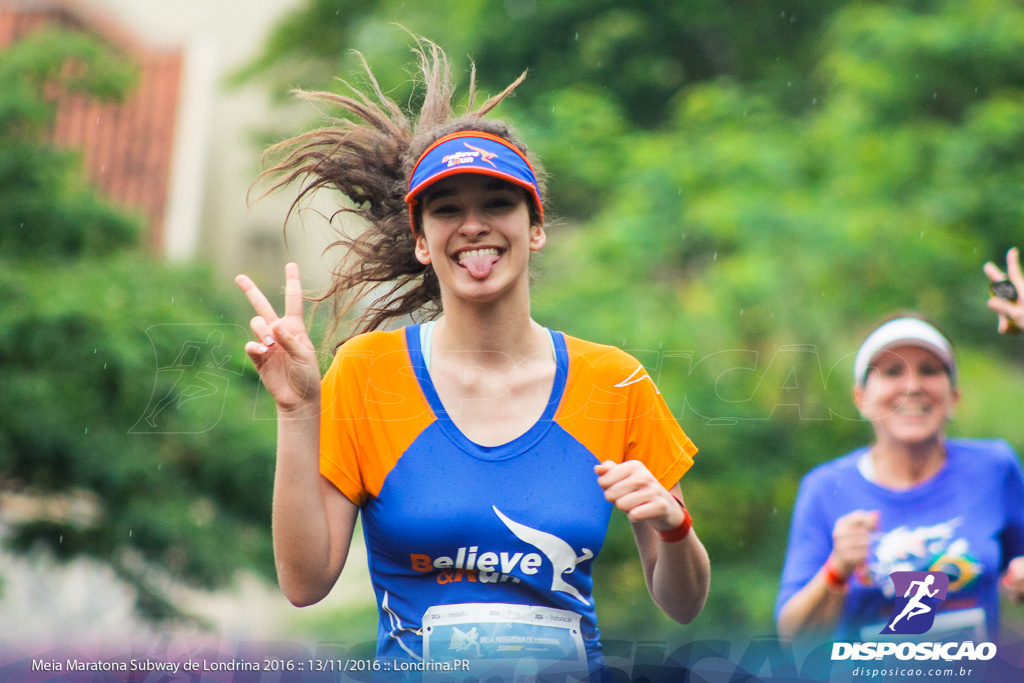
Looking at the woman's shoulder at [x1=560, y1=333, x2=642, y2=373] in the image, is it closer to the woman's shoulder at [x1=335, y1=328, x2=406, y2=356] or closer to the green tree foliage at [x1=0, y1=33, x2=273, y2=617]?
the woman's shoulder at [x1=335, y1=328, x2=406, y2=356]

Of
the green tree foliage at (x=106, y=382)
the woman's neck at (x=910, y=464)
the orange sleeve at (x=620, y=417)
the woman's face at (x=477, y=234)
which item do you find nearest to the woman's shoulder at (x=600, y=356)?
the orange sleeve at (x=620, y=417)

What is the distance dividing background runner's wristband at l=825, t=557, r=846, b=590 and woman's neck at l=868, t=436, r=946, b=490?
0.35 metres

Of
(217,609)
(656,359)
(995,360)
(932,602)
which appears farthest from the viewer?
(217,609)

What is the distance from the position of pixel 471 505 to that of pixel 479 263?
481 millimetres

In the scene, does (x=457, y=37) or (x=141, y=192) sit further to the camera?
(x=141, y=192)

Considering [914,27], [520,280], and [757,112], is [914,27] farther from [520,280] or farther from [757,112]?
[520,280]

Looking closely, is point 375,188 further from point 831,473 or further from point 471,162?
point 831,473

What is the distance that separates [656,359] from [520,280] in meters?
3.23

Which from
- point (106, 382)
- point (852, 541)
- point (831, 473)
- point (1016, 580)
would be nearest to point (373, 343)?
point (852, 541)

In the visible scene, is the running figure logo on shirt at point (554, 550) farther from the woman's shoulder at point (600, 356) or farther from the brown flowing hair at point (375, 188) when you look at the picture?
the brown flowing hair at point (375, 188)

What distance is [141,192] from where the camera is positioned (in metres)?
9.89

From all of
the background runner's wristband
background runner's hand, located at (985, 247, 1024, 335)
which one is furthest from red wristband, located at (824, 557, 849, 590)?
background runner's hand, located at (985, 247, 1024, 335)

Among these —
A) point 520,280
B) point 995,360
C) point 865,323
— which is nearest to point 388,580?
point 520,280

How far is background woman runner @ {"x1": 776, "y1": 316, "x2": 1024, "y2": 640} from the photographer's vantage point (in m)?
2.75
